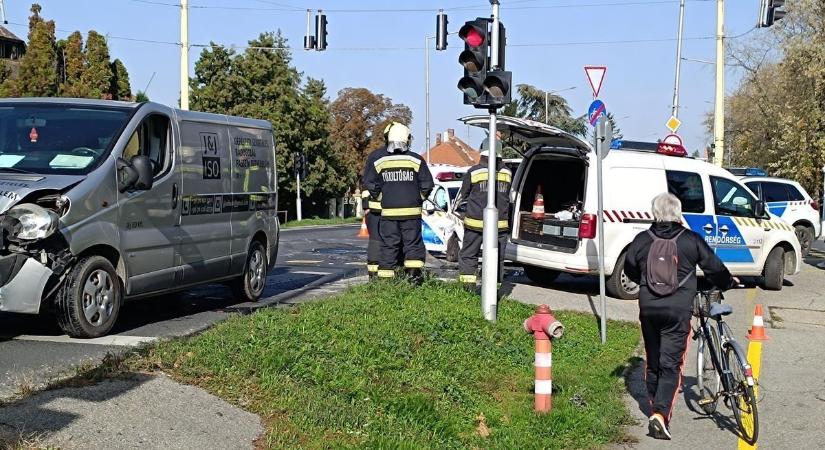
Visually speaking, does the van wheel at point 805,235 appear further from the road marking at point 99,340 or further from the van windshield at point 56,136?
the road marking at point 99,340

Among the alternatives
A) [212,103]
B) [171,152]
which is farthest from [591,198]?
[212,103]

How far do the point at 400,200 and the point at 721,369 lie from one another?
14.8ft

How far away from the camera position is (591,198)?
42.4 feet

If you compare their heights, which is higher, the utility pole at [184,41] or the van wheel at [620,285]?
the utility pole at [184,41]

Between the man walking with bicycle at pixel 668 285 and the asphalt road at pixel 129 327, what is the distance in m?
4.09

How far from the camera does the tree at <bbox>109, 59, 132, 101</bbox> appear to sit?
162 feet

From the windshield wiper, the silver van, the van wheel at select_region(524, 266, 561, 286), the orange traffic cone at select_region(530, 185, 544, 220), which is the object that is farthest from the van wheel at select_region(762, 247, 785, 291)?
the windshield wiper

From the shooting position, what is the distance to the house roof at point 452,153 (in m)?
102

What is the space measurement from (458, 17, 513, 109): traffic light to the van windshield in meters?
3.44

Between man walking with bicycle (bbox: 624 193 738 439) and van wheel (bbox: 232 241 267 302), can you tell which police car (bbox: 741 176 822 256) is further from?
man walking with bicycle (bbox: 624 193 738 439)

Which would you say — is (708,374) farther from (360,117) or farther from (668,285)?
(360,117)

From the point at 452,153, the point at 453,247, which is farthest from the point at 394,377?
the point at 452,153

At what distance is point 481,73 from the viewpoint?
32.1ft

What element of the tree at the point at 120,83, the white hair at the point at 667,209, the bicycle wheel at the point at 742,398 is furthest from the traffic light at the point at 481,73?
the tree at the point at 120,83
